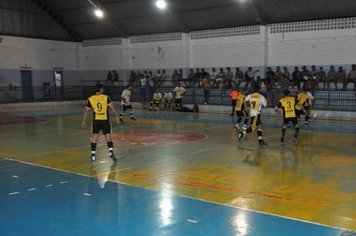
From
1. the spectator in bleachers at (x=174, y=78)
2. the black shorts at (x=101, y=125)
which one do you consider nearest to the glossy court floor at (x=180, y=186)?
the black shorts at (x=101, y=125)

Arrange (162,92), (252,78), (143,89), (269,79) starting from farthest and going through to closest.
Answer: (143,89) < (162,92) < (252,78) < (269,79)

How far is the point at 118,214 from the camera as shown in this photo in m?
7.00

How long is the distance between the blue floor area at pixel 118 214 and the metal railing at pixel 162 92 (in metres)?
17.7

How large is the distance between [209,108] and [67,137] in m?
13.4

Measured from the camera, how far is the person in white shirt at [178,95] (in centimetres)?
2738

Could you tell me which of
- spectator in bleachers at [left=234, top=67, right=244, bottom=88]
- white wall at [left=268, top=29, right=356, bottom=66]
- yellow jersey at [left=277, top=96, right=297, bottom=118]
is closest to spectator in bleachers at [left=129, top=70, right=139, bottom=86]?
spectator in bleachers at [left=234, top=67, right=244, bottom=88]

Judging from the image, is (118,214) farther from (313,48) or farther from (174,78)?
(174,78)

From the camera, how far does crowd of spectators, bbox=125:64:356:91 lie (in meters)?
24.1


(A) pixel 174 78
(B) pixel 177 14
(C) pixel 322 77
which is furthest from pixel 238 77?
(B) pixel 177 14

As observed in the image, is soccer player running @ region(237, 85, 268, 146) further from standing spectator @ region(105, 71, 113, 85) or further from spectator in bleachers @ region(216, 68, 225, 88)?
standing spectator @ region(105, 71, 113, 85)

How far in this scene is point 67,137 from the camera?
54.4ft

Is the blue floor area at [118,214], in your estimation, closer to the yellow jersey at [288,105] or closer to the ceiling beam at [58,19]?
the yellow jersey at [288,105]

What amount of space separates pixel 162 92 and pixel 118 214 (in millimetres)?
25414

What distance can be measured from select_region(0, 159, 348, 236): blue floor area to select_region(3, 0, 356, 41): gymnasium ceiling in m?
20.2
